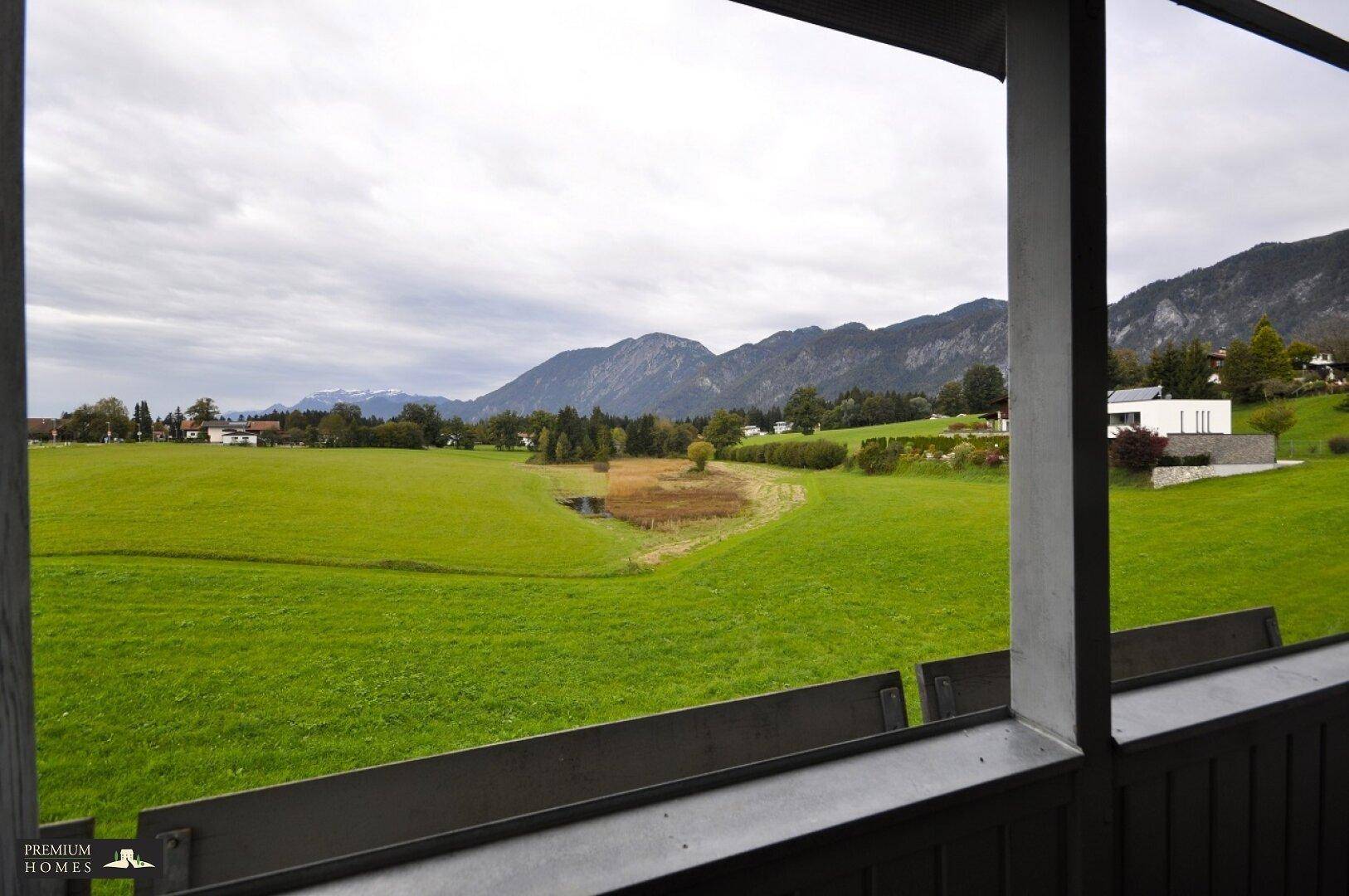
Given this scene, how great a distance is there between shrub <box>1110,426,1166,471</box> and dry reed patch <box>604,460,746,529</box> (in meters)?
2.18

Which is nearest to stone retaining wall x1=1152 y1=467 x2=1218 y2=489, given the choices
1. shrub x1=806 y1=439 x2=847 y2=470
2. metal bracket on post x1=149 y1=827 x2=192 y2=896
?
shrub x1=806 y1=439 x2=847 y2=470

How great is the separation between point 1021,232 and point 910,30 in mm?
540

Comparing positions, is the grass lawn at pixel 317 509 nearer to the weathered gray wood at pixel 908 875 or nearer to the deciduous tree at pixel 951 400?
the deciduous tree at pixel 951 400

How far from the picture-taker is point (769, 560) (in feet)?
12.4

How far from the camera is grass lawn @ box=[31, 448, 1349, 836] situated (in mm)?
2033

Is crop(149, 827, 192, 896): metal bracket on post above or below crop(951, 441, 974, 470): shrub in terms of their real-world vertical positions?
below

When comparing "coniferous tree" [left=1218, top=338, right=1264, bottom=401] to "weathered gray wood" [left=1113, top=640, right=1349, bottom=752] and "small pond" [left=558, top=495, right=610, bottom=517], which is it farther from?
"small pond" [left=558, top=495, right=610, bottom=517]

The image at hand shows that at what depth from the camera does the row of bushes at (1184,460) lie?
3229 millimetres

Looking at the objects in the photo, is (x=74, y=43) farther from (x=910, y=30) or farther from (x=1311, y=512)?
(x=1311, y=512)

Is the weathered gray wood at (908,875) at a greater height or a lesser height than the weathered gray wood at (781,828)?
lesser

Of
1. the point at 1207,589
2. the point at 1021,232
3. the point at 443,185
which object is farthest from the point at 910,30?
the point at 1207,589

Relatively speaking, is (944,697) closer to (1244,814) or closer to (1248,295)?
(1244,814)

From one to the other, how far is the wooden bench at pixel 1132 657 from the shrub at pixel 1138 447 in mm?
1732

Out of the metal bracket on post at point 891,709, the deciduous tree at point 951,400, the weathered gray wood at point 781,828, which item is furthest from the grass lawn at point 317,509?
the metal bracket on post at point 891,709
